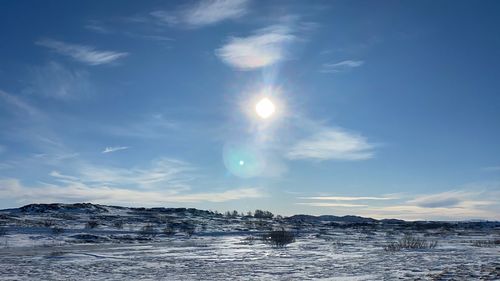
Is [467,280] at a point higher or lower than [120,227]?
lower

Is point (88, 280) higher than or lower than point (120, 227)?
lower

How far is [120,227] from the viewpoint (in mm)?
45188

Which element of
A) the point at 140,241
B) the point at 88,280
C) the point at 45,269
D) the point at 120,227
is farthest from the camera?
the point at 120,227

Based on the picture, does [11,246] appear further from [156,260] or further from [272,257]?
[272,257]

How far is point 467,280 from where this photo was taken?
526 inches

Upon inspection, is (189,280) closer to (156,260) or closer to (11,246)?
(156,260)

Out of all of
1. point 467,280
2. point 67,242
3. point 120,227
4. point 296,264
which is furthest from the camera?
point 120,227

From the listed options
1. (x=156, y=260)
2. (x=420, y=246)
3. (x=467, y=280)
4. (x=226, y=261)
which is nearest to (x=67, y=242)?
(x=156, y=260)

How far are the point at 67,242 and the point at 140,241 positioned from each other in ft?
16.1

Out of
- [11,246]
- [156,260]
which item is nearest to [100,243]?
[11,246]

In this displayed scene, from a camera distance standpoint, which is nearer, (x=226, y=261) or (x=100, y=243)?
(x=226, y=261)

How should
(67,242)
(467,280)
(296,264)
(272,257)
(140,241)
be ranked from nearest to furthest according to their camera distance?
1. (467,280)
2. (296,264)
3. (272,257)
4. (67,242)
5. (140,241)

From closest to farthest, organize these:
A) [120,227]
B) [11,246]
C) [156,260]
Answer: [156,260]
[11,246]
[120,227]

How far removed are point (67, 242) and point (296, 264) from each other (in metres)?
17.7
